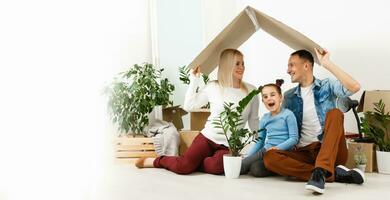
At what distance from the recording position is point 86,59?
3.62 meters

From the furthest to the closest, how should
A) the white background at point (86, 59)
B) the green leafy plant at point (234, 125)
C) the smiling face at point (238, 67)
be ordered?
the white background at point (86, 59) → the smiling face at point (238, 67) → the green leafy plant at point (234, 125)

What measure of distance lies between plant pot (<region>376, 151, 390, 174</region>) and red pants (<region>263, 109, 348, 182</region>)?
0.33 m

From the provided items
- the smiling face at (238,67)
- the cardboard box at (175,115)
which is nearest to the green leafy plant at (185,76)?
the cardboard box at (175,115)

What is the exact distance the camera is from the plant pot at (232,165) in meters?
2.72

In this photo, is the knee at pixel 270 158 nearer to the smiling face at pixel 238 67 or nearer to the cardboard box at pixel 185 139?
the smiling face at pixel 238 67

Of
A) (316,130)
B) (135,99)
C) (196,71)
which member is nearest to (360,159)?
(316,130)

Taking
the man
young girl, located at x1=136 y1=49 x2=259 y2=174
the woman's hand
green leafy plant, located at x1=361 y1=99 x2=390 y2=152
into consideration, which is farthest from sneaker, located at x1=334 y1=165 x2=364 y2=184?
the woman's hand

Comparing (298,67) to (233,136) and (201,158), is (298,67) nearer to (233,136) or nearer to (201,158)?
(233,136)

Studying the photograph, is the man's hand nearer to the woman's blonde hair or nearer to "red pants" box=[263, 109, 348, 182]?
"red pants" box=[263, 109, 348, 182]

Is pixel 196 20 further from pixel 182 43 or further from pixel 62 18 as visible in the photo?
pixel 62 18

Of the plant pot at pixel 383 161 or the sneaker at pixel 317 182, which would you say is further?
the plant pot at pixel 383 161

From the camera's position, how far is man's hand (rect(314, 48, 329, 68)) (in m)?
2.59

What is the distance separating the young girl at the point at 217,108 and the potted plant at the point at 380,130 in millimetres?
714

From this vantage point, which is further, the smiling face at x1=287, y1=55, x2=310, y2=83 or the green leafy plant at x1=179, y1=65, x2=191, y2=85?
the green leafy plant at x1=179, y1=65, x2=191, y2=85
